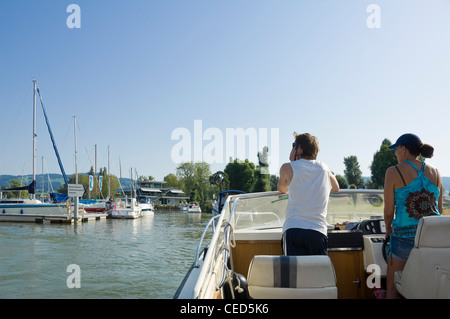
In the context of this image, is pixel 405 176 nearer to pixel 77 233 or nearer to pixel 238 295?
pixel 238 295

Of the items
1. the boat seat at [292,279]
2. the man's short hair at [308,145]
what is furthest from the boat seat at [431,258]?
the man's short hair at [308,145]

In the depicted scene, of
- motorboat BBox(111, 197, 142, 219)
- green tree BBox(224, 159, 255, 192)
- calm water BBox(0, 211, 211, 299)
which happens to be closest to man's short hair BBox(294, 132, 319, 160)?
calm water BBox(0, 211, 211, 299)

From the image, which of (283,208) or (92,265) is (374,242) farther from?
(92,265)

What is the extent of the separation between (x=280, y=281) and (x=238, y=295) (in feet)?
1.66

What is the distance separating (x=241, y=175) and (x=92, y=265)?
5320 cm

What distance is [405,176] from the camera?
9.01 feet

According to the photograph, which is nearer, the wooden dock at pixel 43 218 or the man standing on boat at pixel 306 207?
the man standing on boat at pixel 306 207

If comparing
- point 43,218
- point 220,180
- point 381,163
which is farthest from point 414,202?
point 220,180

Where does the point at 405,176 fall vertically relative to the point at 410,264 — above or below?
above

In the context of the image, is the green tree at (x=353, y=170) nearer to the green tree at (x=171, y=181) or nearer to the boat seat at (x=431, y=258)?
the green tree at (x=171, y=181)

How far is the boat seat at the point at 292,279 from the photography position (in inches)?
94.6

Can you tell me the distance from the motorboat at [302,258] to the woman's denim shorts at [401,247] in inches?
5.4

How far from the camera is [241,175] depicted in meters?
67.5
